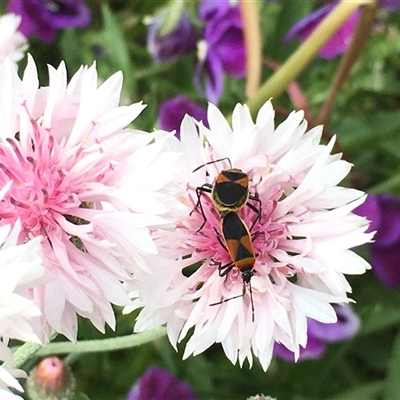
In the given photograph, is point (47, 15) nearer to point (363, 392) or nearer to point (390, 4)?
point (390, 4)

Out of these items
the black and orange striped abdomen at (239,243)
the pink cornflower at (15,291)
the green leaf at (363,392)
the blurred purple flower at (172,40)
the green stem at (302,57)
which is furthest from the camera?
the blurred purple flower at (172,40)

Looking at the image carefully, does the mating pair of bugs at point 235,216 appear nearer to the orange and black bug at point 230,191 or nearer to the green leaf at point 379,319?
the orange and black bug at point 230,191

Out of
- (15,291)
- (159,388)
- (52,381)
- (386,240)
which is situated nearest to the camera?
(15,291)

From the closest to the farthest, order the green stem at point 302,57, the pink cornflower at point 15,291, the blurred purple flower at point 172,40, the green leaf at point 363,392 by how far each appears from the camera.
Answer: the pink cornflower at point 15,291 → the green stem at point 302,57 → the green leaf at point 363,392 → the blurred purple flower at point 172,40

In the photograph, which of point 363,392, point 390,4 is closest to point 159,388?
point 363,392

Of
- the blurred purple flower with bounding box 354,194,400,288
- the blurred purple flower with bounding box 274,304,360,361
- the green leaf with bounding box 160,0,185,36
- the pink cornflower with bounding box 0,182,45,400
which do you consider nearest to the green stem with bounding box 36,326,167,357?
the pink cornflower with bounding box 0,182,45,400

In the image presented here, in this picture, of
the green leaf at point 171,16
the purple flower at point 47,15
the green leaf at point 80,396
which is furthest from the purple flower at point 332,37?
the green leaf at point 80,396

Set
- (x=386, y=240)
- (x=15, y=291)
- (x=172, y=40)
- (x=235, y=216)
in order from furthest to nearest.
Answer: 1. (x=172, y=40)
2. (x=386, y=240)
3. (x=235, y=216)
4. (x=15, y=291)
